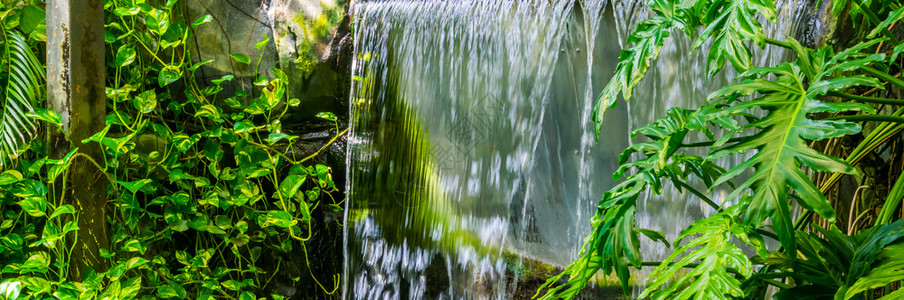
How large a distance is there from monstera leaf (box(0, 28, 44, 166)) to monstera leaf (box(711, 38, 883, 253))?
6.44 ft

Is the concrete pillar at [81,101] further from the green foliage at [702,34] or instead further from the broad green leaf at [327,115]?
the green foliage at [702,34]

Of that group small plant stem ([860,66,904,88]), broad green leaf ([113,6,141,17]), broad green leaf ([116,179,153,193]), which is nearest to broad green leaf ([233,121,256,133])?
broad green leaf ([116,179,153,193])

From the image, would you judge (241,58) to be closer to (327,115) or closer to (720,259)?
(327,115)

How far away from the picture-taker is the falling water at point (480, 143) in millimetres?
2275

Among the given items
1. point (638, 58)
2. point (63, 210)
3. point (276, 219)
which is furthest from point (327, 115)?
point (638, 58)

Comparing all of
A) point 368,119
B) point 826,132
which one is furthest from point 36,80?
point 826,132

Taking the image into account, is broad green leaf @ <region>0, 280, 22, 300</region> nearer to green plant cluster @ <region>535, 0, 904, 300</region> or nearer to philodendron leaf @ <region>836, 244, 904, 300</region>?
green plant cluster @ <region>535, 0, 904, 300</region>

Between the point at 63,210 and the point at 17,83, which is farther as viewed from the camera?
the point at 17,83

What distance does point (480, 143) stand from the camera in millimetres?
2459

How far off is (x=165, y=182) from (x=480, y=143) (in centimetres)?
120

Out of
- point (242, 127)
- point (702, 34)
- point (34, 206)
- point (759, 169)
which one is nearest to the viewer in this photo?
point (759, 169)

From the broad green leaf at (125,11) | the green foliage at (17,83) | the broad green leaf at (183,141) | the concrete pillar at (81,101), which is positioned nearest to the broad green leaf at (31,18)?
the green foliage at (17,83)

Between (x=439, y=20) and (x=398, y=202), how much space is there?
29.9 inches

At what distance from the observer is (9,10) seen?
199 centimetres
